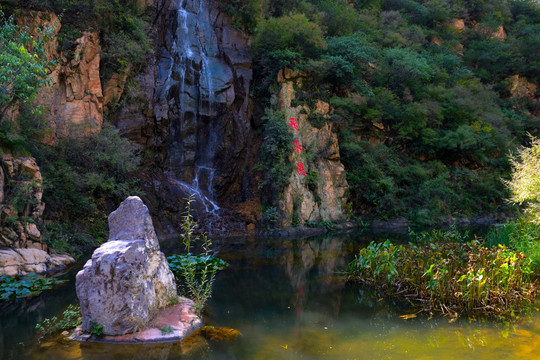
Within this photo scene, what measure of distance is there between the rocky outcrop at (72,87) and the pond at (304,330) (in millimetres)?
5890

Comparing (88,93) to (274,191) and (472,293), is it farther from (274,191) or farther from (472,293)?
(472,293)

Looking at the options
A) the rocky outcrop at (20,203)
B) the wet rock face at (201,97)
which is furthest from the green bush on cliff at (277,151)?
the rocky outcrop at (20,203)

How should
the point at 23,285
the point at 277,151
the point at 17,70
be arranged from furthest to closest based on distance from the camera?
the point at 277,151 → the point at 17,70 → the point at 23,285

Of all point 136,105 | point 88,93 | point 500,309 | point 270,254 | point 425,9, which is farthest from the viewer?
point 425,9

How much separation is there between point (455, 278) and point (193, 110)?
1387cm

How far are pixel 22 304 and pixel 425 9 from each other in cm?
3515

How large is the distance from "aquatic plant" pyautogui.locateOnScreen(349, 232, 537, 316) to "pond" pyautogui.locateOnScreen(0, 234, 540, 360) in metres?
0.37

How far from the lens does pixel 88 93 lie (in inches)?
518

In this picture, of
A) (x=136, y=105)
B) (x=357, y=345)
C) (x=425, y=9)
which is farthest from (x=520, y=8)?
(x=357, y=345)

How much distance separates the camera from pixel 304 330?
5.40 metres

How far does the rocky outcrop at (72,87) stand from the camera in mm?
11477

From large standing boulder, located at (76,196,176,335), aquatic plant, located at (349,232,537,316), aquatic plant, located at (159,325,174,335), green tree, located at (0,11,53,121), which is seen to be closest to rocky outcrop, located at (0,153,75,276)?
green tree, located at (0,11,53,121)

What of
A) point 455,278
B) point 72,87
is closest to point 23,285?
point 72,87

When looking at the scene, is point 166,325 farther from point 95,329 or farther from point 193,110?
point 193,110
